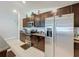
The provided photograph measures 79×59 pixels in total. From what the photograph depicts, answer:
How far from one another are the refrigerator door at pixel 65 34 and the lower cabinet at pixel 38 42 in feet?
1.05

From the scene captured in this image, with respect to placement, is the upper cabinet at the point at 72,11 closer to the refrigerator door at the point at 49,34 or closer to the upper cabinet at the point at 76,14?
the upper cabinet at the point at 76,14

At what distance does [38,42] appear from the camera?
91.4 inches

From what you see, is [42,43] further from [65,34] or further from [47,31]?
[65,34]

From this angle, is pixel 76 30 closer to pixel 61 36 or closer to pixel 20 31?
pixel 61 36

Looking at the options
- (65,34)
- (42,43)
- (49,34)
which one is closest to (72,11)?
(65,34)

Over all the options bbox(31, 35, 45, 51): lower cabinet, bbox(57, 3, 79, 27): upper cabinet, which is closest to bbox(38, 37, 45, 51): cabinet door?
bbox(31, 35, 45, 51): lower cabinet

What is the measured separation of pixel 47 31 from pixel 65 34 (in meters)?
0.39

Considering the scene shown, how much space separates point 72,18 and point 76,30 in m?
0.37

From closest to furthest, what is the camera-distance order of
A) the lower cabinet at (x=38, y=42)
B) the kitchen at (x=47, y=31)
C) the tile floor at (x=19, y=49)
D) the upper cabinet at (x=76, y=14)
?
1. the tile floor at (x=19, y=49)
2. the kitchen at (x=47, y=31)
3. the lower cabinet at (x=38, y=42)
4. the upper cabinet at (x=76, y=14)

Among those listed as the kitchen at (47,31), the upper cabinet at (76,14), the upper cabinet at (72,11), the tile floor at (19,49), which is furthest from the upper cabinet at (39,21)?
the upper cabinet at (76,14)

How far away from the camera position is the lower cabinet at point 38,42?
2234 mm

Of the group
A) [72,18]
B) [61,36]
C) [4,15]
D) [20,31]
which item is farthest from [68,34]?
[4,15]

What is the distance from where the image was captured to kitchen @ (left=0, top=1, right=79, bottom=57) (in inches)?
83.5

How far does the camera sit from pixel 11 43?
1979mm
